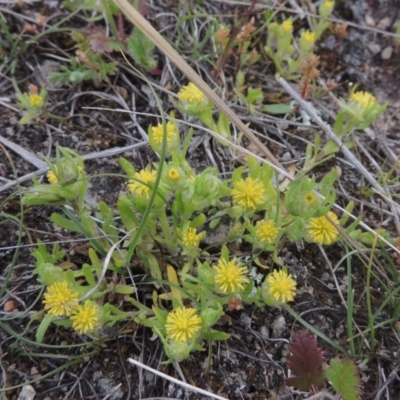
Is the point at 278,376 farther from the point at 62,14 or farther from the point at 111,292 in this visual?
the point at 62,14

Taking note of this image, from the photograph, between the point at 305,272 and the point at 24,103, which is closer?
the point at 305,272

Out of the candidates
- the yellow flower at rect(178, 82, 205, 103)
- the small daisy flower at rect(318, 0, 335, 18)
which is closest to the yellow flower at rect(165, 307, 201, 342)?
the yellow flower at rect(178, 82, 205, 103)

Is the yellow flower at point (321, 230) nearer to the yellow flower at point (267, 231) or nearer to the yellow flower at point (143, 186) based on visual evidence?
the yellow flower at point (267, 231)

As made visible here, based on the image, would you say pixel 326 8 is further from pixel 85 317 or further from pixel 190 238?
pixel 85 317

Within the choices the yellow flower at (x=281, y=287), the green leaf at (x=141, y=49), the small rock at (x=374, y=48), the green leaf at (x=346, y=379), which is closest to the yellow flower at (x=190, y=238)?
the yellow flower at (x=281, y=287)

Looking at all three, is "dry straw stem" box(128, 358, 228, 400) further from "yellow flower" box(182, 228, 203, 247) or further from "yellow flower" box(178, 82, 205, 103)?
"yellow flower" box(178, 82, 205, 103)

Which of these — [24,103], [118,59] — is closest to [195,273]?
[24,103]
